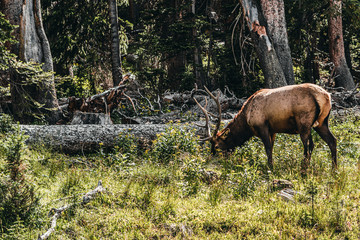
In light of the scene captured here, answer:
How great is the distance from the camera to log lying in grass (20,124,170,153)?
7902 millimetres

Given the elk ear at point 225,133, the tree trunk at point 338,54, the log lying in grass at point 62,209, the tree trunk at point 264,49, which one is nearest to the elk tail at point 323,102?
the elk ear at point 225,133

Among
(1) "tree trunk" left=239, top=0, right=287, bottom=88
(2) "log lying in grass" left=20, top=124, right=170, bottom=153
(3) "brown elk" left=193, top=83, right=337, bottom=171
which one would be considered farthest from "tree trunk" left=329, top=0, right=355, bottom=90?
(2) "log lying in grass" left=20, top=124, right=170, bottom=153

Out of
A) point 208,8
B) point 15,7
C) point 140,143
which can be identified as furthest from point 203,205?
point 208,8

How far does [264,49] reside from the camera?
34.9ft

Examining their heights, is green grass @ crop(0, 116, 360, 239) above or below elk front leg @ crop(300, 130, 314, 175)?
below

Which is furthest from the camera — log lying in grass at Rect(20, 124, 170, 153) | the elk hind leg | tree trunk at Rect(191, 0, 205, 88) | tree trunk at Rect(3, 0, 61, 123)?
tree trunk at Rect(191, 0, 205, 88)

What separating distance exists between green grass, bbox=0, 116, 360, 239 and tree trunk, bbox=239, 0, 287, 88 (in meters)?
3.80

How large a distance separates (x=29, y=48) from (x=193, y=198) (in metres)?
8.13

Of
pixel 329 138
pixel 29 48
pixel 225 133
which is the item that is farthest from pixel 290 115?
pixel 29 48

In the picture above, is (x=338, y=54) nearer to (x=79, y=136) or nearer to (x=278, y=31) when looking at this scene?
(x=278, y=31)

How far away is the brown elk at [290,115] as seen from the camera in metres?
5.88

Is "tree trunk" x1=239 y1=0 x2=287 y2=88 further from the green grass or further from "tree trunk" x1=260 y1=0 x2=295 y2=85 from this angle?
the green grass

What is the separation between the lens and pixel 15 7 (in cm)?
1048

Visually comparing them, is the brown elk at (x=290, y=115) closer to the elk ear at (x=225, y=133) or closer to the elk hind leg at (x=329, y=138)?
the elk hind leg at (x=329, y=138)
